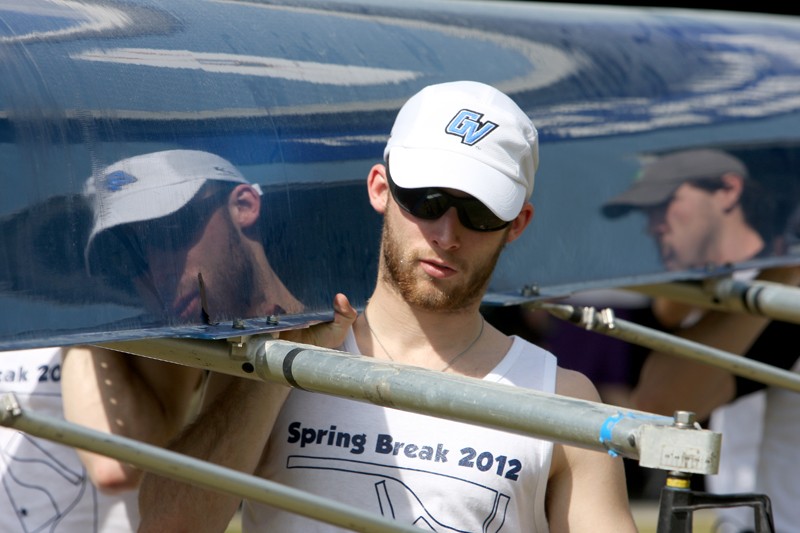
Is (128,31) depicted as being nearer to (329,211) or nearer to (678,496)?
(329,211)

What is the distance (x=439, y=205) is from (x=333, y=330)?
32 centimetres

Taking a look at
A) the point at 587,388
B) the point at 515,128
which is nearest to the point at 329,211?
the point at 515,128

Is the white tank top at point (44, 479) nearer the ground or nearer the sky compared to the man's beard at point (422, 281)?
nearer the ground

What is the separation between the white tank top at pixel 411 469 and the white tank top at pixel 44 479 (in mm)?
1096

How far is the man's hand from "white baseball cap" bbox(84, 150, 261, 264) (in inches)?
12.5

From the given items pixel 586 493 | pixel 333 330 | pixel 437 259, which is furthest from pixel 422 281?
pixel 586 493

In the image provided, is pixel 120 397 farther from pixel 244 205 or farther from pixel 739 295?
pixel 739 295

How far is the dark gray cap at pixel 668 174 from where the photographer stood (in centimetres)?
362

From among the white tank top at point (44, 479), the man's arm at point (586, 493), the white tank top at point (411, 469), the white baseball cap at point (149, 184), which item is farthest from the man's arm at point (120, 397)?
the man's arm at point (586, 493)

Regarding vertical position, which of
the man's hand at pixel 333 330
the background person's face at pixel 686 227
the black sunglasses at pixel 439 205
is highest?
the background person's face at pixel 686 227

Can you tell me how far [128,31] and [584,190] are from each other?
1386 millimetres

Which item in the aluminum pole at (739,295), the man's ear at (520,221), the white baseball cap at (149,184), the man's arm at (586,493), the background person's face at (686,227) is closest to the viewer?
the white baseball cap at (149,184)

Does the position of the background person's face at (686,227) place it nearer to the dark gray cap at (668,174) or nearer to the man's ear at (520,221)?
the dark gray cap at (668,174)

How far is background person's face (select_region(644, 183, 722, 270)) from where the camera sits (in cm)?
371
